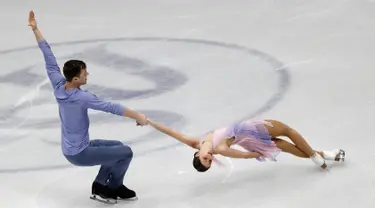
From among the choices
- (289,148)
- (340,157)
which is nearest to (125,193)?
(289,148)

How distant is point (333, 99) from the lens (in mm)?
5906

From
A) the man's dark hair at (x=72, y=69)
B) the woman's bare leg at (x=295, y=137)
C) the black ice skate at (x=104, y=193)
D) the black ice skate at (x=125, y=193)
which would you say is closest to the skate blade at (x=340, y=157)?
the woman's bare leg at (x=295, y=137)

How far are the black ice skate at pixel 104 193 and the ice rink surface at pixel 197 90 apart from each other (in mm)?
85

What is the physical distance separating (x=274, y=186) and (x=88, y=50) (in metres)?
4.03

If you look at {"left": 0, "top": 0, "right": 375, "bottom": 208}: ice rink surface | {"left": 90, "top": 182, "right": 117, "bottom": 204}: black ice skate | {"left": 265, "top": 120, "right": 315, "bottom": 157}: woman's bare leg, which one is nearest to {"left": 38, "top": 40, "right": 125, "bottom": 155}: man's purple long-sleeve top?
{"left": 90, "top": 182, "right": 117, "bottom": 204}: black ice skate

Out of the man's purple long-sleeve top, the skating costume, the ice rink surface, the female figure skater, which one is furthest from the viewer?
the ice rink surface

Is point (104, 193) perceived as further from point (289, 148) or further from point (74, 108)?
point (289, 148)

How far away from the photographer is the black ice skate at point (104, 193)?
450 cm

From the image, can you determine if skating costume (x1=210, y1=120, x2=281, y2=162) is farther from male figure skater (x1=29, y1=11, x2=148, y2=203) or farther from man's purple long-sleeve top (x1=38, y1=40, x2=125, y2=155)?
man's purple long-sleeve top (x1=38, y1=40, x2=125, y2=155)

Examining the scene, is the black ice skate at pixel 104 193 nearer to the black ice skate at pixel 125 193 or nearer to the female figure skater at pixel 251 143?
the black ice skate at pixel 125 193

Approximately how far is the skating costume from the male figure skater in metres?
0.60

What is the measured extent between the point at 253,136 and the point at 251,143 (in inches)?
2.0

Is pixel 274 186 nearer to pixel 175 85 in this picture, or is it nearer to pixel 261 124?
pixel 261 124

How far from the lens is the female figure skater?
171 inches
